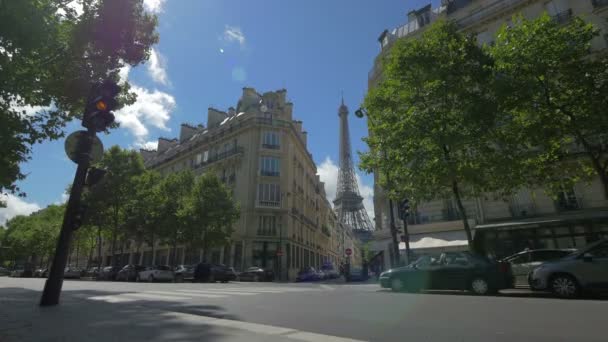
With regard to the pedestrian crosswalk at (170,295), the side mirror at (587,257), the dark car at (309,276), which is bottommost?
the pedestrian crosswalk at (170,295)

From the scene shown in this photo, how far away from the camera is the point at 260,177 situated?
38219 millimetres

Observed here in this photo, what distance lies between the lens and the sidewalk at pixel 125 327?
4.09m

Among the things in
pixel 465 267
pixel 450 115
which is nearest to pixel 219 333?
pixel 465 267

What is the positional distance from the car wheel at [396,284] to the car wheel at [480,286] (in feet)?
7.16

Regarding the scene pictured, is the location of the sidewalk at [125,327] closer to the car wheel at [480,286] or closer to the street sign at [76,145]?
the street sign at [76,145]

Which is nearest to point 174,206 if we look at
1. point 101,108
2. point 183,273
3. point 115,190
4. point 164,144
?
point 115,190

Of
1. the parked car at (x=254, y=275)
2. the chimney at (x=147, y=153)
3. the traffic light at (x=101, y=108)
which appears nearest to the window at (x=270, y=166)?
the parked car at (x=254, y=275)

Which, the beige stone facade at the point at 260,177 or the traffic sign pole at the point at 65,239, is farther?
the beige stone facade at the point at 260,177

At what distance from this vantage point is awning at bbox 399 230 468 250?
21286 mm

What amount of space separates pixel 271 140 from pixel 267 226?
402 inches

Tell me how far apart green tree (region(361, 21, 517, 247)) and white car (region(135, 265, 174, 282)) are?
55.9 ft

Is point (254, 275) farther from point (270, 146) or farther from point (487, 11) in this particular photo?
point (487, 11)

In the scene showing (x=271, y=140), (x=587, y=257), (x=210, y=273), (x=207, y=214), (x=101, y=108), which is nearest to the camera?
(x=101, y=108)

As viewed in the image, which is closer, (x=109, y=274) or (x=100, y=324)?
(x=100, y=324)
